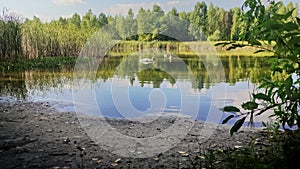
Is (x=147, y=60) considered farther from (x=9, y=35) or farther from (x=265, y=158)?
(x=265, y=158)

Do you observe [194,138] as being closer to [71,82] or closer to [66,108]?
[66,108]

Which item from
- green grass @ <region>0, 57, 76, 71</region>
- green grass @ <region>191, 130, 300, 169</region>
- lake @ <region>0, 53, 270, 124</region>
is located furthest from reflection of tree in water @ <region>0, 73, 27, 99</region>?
green grass @ <region>191, 130, 300, 169</region>

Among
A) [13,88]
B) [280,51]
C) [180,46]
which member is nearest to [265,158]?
[280,51]

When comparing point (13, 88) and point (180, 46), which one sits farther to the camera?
point (180, 46)

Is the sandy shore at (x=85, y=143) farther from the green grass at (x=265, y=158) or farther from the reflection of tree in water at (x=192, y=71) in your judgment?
the reflection of tree in water at (x=192, y=71)

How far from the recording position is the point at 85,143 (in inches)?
110

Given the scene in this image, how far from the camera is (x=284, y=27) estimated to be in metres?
0.76

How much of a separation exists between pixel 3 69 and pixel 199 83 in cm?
544

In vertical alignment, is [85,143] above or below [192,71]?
below

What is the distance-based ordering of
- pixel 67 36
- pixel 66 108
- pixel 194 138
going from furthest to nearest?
pixel 67 36
pixel 66 108
pixel 194 138

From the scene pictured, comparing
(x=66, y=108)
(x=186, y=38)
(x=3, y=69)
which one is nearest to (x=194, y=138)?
(x=186, y=38)

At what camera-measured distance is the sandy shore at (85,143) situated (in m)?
2.30

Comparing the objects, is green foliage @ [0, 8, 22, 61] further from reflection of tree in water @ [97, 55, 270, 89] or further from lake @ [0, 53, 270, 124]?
reflection of tree in water @ [97, 55, 270, 89]

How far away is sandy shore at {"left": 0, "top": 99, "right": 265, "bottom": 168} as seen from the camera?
2303 mm
